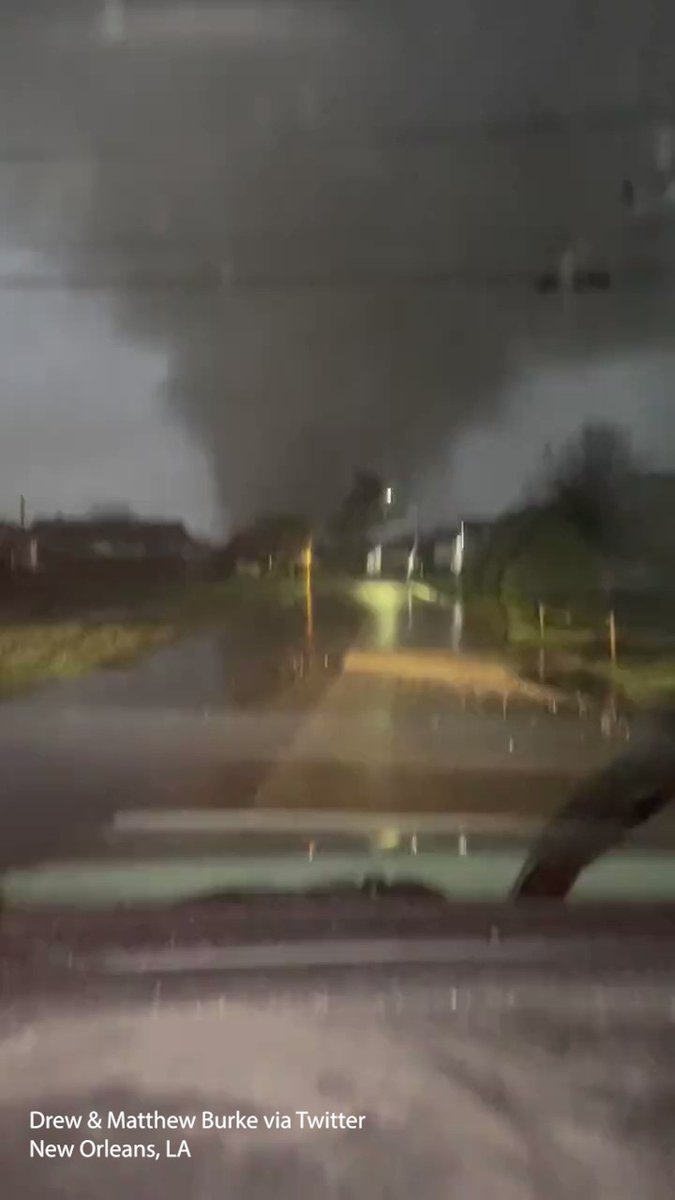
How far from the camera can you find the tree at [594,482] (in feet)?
2.58

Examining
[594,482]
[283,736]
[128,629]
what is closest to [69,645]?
[128,629]

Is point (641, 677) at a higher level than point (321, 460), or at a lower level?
lower

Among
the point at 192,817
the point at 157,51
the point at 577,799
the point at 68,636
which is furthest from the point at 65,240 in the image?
the point at 577,799

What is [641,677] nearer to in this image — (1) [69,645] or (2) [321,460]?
(2) [321,460]

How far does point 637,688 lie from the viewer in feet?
2.57

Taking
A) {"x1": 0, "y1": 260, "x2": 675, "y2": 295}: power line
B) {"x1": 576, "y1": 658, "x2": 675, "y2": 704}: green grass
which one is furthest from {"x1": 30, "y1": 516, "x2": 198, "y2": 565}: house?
{"x1": 576, "y1": 658, "x2": 675, "y2": 704}: green grass

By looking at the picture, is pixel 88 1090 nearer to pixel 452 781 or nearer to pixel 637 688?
pixel 452 781

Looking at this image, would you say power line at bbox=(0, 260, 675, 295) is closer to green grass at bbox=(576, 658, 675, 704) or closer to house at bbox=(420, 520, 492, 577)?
house at bbox=(420, 520, 492, 577)

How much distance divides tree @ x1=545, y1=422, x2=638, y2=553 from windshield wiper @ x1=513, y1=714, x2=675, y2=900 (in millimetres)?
140

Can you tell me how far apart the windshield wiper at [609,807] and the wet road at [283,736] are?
0.05 ft

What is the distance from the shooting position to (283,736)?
2.62ft

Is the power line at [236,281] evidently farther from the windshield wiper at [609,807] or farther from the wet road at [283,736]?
the windshield wiper at [609,807]

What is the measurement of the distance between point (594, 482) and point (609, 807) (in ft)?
0.73

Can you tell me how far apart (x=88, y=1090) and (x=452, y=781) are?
305 mm
